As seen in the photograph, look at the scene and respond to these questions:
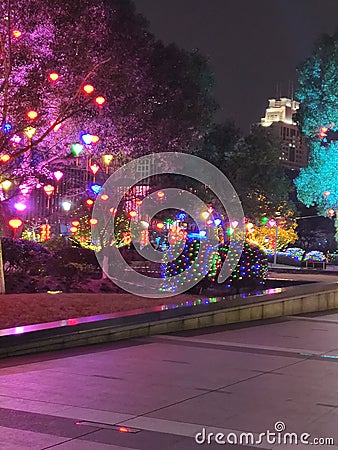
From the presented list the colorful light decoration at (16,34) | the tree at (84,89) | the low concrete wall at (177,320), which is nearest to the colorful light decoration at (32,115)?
the tree at (84,89)

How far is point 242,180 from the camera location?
38.9 metres

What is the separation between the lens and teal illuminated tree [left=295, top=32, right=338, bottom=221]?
111 feet

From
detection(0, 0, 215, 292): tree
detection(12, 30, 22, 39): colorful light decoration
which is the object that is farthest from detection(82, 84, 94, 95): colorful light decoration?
detection(12, 30, 22, 39): colorful light decoration

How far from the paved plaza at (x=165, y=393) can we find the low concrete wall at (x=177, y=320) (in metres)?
0.25

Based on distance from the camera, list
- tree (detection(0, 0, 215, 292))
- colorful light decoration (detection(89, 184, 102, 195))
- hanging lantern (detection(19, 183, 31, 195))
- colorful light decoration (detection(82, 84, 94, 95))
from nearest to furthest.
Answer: colorful light decoration (detection(82, 84, 94, 95)), tree (detection(0, 0, 215, 292)), hanging lantern (detection(19, 183, 31, 195)), colorful light decoration (detection(89, 184, 102, 195))

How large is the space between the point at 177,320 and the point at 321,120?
86.3 feet

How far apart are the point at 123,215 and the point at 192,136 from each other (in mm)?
3888

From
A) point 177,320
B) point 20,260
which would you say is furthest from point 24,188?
point 177,320

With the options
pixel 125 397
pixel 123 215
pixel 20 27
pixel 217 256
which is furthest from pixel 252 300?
pixel 123 215

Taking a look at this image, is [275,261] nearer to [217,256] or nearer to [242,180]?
[242,180]

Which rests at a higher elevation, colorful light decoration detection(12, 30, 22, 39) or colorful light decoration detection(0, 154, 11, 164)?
colorful light decoration detection(12, 30, 22, 39)

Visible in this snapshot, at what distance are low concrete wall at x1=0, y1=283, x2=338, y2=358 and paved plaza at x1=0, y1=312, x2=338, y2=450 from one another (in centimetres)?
25

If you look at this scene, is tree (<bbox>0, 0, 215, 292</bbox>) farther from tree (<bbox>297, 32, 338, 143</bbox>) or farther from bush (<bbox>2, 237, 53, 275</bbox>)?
tree (<bbox>297, 32, 338, 143</bbox>)

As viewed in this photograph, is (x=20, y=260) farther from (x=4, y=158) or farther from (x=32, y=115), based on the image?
(x=32, y=115)
